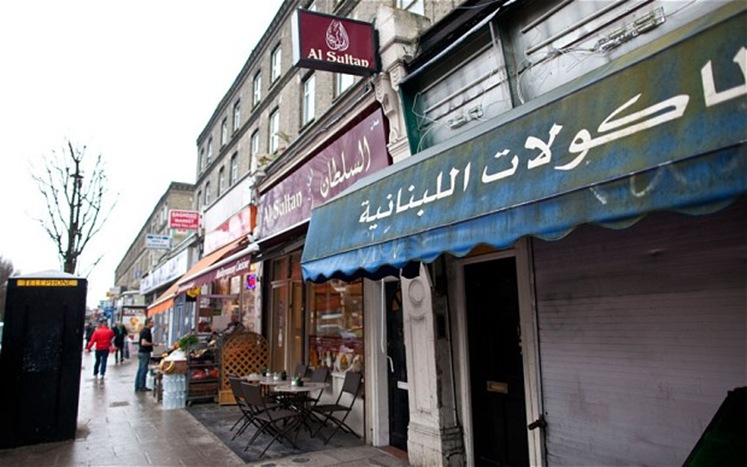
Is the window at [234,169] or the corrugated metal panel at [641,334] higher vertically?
the window at [234,169]

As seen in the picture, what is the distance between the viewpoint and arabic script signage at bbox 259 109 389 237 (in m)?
7.31

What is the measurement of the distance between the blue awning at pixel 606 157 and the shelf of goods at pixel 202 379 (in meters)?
8.17

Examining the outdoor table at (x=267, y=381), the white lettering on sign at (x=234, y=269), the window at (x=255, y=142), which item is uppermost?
the window at (x=255, y=142)

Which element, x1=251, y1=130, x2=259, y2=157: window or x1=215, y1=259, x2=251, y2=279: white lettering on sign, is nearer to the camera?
x1=215, y1=259, x2=251, y2=279: white lettering on sign

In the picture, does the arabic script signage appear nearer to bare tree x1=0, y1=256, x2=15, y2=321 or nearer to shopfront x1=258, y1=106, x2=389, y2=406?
shopfront x1=258, y1=106, x2=389, y2=406

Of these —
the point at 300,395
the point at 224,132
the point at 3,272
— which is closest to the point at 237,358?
the point at 300,395

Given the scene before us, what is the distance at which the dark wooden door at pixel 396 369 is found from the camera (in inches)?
277

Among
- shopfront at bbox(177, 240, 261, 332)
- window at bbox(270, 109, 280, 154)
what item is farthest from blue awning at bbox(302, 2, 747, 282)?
window at bbox(270, 109, 280, 154)

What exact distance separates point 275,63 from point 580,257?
1354 centimetres

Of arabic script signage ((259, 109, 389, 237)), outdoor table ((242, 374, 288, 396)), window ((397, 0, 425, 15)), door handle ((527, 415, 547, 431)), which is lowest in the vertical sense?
outdoor table ((242, 374, 288, 396))

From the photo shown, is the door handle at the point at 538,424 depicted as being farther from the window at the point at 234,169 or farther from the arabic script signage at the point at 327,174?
the window at the point at 234,169

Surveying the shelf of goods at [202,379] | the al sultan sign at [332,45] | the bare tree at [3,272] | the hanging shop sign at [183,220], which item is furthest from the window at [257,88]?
the bare tree at [3,272]

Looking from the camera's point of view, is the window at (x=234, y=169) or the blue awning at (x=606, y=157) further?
the window at (x=234, y=169)

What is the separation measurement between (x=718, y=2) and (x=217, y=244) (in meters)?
15.2
